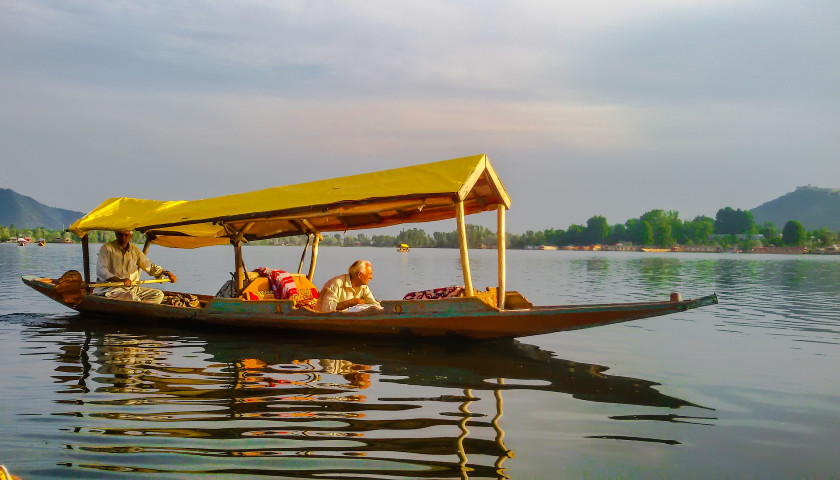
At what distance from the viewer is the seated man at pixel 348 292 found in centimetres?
1084

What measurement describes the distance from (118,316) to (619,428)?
1099cm

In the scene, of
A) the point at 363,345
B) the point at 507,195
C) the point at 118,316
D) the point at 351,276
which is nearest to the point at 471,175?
the point at 507,195

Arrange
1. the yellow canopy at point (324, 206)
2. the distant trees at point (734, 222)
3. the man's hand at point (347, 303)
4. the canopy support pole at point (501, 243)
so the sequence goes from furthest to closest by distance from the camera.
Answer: the distant trees at point (734, 222) → the man's hand at point (347, 303) → the canopy support pole at point (501, 243) → the yellow canopy at point (324, 206)

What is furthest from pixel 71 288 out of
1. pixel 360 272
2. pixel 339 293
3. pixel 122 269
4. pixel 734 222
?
pixel 734 222

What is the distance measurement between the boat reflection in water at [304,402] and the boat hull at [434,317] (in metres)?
0.35

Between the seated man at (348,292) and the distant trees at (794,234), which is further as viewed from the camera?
the distant trees at (794,234)

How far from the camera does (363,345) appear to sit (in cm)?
1109

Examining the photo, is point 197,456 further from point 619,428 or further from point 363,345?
point 363,345

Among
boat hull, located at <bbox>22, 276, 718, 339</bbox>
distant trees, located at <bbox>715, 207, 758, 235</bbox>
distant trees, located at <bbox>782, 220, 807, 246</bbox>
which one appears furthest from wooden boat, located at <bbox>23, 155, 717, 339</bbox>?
distant trees, located at <bbox>715, 207, 758, 235</bbox>

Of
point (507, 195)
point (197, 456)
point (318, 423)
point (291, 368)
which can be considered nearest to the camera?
point (197, 456)

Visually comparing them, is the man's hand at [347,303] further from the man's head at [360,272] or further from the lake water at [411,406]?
the lake water at [411,406]

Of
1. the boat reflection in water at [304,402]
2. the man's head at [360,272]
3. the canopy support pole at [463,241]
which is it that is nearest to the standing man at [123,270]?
the boat reflection in water at [304,402]

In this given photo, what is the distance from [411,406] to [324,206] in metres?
4.62

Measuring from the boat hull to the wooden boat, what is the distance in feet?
0.05
